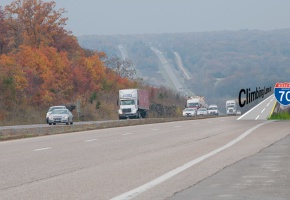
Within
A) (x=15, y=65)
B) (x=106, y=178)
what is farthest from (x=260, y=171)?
(x=15, y=65)

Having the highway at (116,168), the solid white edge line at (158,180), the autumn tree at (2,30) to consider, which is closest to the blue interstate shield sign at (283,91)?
the highway at (116,168)

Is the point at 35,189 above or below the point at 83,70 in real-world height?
below

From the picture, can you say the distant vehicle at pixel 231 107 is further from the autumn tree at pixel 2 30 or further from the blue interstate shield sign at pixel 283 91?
the blue interstate shield sign at pixel 283 91

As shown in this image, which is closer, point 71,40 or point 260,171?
point 260,171

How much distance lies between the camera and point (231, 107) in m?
139

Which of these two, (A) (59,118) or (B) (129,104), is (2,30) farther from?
(A) (59,118)

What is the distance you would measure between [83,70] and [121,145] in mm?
82328

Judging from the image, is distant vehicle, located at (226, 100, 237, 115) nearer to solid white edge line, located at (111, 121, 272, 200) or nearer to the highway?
the highway

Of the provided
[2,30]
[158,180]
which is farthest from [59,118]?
[2,30]

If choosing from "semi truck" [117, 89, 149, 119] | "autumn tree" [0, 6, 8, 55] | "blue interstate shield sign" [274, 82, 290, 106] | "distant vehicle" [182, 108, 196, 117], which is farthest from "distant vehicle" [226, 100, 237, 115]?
"blue interstate shield sign" [274, 82, 290, 106]

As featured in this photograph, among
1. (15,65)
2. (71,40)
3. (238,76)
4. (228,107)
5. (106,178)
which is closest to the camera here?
(106,178)

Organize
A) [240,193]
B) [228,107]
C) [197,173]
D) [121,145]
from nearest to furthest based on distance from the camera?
[240,193], [197,173], [121,145], [228,107]

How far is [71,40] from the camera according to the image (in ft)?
395

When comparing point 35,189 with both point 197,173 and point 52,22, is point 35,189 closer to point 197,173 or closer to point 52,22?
point 197,173
